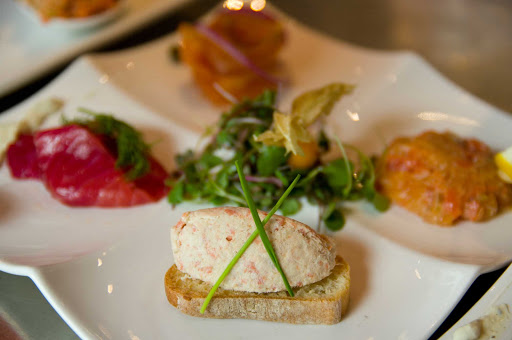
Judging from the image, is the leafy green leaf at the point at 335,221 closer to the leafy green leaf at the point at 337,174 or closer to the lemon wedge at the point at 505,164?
the leafy green leaf at the point at 337,174

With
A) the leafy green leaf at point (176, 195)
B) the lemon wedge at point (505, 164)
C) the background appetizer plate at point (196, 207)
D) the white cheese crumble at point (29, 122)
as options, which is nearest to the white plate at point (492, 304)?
the background appetizer plate at point (196, 207)

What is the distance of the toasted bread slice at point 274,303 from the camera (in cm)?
174

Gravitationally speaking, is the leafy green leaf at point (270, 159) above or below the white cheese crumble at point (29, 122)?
above

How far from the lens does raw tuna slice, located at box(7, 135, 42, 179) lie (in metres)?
2.40

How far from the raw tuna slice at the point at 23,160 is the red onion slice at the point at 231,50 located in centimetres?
121

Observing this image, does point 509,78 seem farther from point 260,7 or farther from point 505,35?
point 260,7

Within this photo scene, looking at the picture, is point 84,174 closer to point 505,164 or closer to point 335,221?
point 335,221

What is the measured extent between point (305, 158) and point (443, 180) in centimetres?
61

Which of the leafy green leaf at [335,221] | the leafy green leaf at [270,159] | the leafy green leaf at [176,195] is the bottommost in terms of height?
the leafy green leaf at [176,195]

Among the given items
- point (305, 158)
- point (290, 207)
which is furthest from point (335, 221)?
point (305, 158)

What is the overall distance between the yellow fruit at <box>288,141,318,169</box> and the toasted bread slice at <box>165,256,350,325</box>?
0.63 metres

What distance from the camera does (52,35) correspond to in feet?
11.5

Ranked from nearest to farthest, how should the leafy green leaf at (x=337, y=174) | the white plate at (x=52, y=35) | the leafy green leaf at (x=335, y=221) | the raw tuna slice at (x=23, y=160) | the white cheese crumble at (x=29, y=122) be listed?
the leafy green leaf at (x=335, y=221) < the leafy green leaf at (x=337, y=174) < the raw tuna slice at (x=23, y=160) < the white cheese crumble at (x=29, y=122) < the white plate at (x=52, y=35)

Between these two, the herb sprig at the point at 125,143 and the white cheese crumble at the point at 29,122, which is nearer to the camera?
the herb sprig at the point at 125,143
